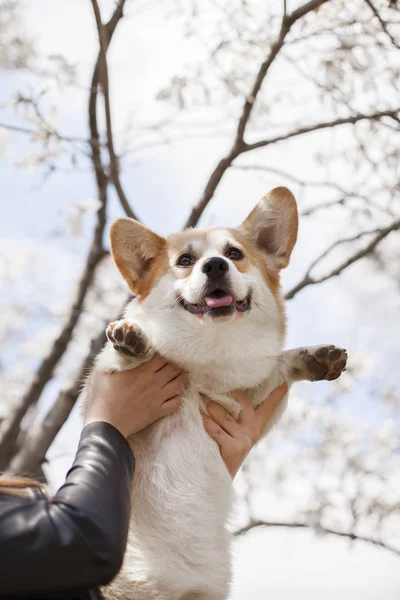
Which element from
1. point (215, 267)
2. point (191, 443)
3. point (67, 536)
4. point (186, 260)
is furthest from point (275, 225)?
point (67, 536)

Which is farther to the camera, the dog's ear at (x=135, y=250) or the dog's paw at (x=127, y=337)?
the dog's ear at (x=135, y=250)

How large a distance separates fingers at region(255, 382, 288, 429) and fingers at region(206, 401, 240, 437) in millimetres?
147

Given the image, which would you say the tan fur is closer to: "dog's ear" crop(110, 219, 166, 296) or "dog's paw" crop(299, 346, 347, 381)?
"dog's ear" crop(110, 219, 166, 296)

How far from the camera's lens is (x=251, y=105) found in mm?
3744

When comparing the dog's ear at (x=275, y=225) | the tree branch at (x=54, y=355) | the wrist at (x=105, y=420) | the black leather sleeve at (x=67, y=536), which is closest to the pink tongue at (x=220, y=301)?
the dog's ear at (x=275, y=225)

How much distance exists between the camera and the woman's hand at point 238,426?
2.18 m

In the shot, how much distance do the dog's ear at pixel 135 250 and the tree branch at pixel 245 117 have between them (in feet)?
4.03

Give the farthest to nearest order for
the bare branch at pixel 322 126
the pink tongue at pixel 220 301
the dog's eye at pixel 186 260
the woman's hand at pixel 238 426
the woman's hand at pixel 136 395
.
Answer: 1. the bare branch at pixel 322 126
2. the dog's eye at pixel 186 260
3. the pink tongue at pixel 220 301
4. the woman's hand at pixel 238 426
5. the woman's hand at pixel 136 395

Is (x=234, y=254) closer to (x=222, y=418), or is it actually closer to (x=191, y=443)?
(x=222, y=418)

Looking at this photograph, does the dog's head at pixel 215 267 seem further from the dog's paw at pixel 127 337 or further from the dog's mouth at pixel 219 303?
the dog's paw at pixel 127 337

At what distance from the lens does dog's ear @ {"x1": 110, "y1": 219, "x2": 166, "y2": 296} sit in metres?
2.60

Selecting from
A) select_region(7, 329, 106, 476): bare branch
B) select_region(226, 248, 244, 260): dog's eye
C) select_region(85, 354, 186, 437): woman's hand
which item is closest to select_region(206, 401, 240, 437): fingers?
select_region(85, 354, 186, 437): woman's hand

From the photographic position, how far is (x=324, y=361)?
2.37 m

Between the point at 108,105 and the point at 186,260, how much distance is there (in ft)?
4.57
